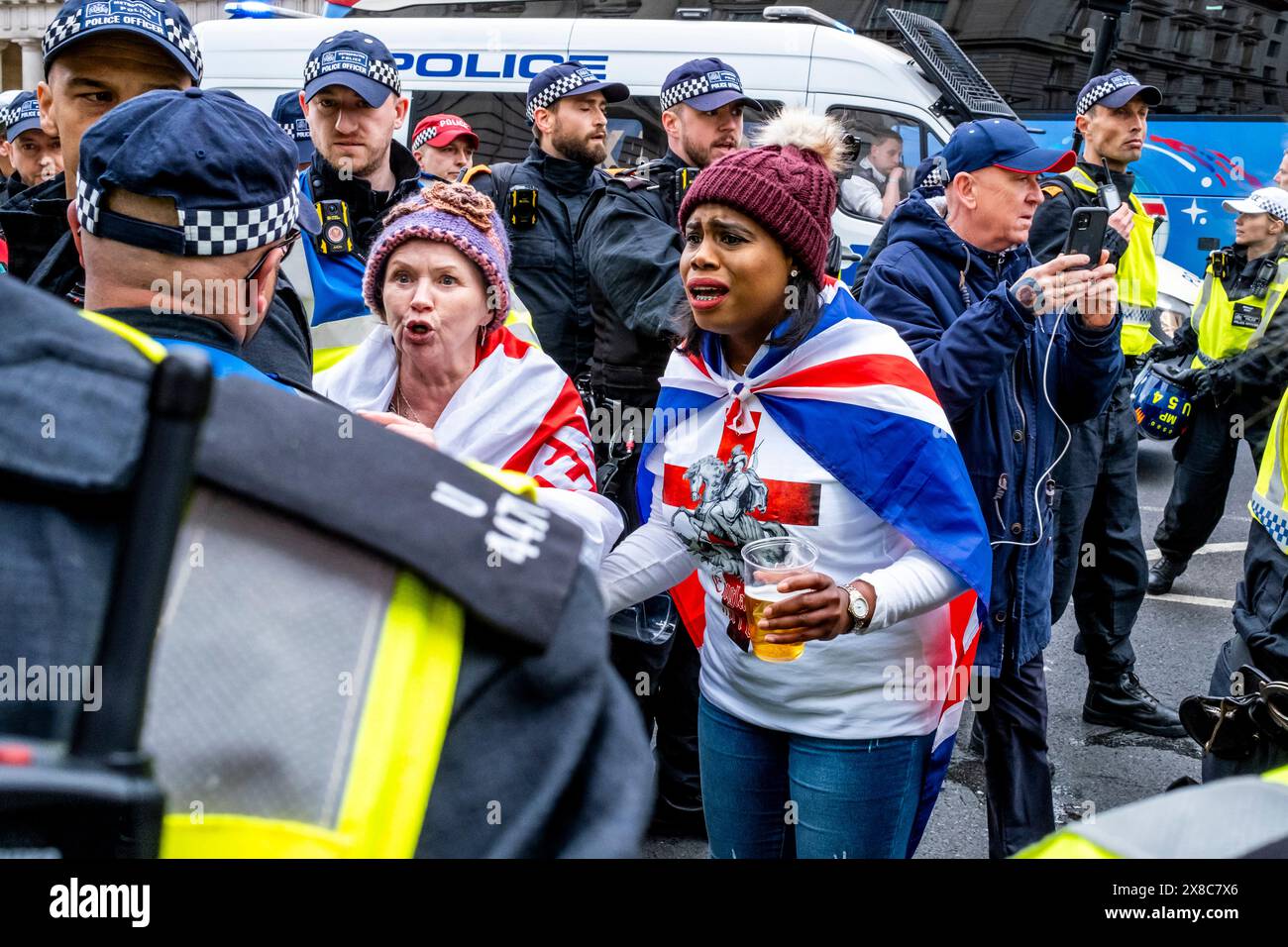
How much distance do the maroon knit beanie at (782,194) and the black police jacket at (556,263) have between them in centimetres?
225

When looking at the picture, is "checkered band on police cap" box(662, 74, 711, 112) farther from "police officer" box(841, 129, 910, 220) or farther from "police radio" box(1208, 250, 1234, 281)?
"police officer" box(841, 129, 910, 220)

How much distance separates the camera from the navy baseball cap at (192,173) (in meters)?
1.46

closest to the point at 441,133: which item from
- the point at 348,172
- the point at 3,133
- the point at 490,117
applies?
the point at 3,133

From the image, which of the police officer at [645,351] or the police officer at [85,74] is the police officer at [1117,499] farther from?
the police officer at [85,74]

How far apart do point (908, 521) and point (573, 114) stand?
3.19 metres

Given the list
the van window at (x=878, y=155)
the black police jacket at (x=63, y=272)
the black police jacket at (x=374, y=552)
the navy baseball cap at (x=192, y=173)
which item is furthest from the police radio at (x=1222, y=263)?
the black police jacket at (x=374, y=552)

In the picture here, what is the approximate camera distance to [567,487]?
8.63 feet

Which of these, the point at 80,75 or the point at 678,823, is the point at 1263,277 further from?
the point at 80,75

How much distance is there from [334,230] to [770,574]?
177 cm

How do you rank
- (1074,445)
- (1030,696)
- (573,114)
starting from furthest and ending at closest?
(573,114) → (1074,445) → (1030,696)

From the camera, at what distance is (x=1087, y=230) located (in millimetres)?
3301

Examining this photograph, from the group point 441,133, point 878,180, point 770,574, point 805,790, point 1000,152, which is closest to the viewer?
point 770,574
